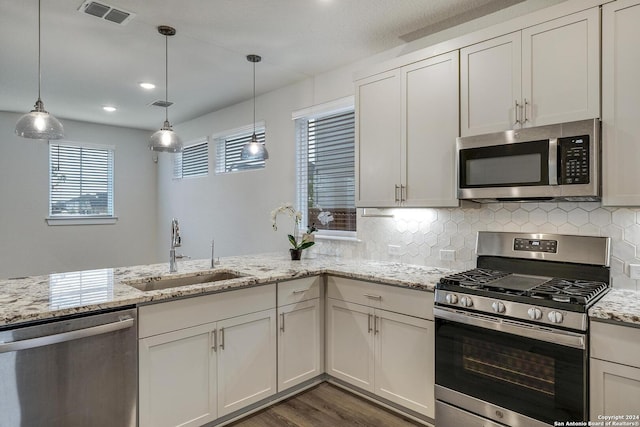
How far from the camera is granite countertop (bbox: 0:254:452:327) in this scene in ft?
5.87

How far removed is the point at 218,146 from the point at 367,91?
281cm

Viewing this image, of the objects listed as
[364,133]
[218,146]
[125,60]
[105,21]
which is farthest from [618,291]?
[218,146]

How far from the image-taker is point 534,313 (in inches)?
73.2

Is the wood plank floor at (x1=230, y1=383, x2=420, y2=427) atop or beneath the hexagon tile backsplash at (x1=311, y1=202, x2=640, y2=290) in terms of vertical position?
beneath

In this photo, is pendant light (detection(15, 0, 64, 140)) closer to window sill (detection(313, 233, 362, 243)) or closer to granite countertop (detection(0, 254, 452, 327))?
granite countertop (detection(0, 254, 452, 327))

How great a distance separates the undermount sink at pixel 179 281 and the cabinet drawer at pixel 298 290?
1.01ft

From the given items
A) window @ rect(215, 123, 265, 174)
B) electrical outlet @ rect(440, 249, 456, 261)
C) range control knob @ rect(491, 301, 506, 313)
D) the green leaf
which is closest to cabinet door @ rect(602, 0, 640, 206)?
range control knob @ rect(491, 301, 506, 313)

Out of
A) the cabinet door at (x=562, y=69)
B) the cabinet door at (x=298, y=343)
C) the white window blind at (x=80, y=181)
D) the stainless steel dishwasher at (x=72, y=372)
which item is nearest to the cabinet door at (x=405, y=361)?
the cabinet door at (x=298, y=343)

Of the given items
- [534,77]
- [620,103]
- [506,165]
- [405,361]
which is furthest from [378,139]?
[405,361]

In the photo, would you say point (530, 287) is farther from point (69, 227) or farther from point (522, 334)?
point (69, 227)

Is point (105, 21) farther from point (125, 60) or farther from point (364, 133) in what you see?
point (364, 133)

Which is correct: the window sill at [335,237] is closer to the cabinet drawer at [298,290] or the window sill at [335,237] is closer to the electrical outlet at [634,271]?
the cabinet drawer at [298,290]

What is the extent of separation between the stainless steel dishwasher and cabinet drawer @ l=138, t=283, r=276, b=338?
9cm

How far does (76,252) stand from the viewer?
18.9 feet
